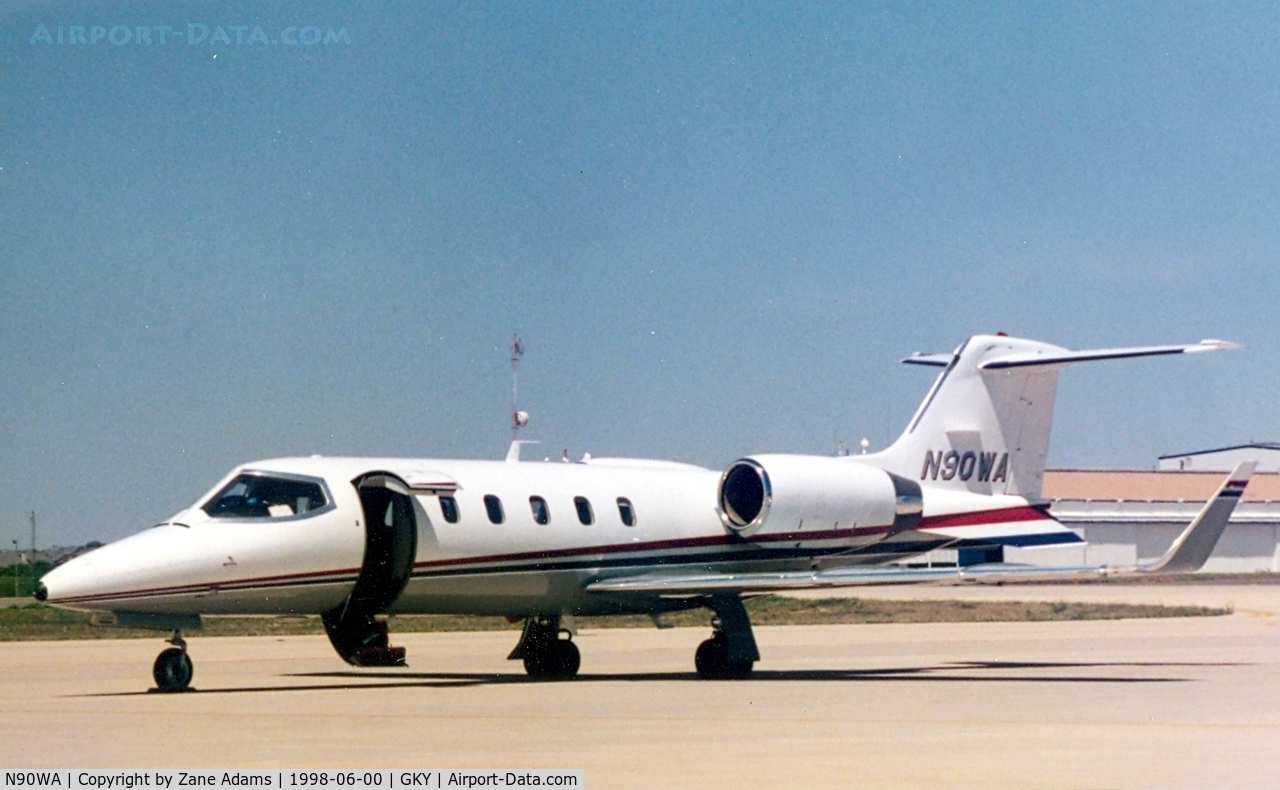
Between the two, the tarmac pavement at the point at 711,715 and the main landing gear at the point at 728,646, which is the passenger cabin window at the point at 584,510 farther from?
the tarmac pavement at the point at 711,715

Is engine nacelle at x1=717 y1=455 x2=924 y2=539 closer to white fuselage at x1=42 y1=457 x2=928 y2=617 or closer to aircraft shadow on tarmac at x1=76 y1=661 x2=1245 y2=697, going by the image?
white fuselage at x1=42 y1=457 x2=928 y2=617

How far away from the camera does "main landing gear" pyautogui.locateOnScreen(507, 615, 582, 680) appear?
78.6ft

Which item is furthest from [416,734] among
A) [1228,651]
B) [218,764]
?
[1228,651]

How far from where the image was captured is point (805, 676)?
76.2 feet

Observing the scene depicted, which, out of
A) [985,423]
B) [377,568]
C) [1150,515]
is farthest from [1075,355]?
[1150,515]

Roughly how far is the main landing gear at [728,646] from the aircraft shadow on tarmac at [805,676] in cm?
25

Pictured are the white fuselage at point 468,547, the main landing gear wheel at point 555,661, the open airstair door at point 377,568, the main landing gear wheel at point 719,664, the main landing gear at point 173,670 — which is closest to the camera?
the white fuselage at point 468,547

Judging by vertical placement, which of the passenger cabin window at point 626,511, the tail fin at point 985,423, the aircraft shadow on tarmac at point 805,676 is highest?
the tail fin at point 985,423

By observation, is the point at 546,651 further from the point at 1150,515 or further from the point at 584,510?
the point at 1150,515

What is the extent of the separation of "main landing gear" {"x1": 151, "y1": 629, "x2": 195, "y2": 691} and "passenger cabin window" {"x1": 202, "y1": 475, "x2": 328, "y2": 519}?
1496 mm

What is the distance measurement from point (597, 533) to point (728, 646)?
90.3 inches

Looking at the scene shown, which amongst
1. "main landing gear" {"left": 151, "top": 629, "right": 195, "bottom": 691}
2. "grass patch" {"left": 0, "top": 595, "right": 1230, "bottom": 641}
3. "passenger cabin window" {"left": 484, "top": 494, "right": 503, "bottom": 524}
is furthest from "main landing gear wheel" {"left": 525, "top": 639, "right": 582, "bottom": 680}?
"grass patch" {"left": 0, "top": 595, "right": 1230, "bottom": 641}

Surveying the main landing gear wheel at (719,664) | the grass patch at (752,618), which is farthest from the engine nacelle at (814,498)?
the grass patch at (752,618)

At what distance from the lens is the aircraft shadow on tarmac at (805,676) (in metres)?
21.5
